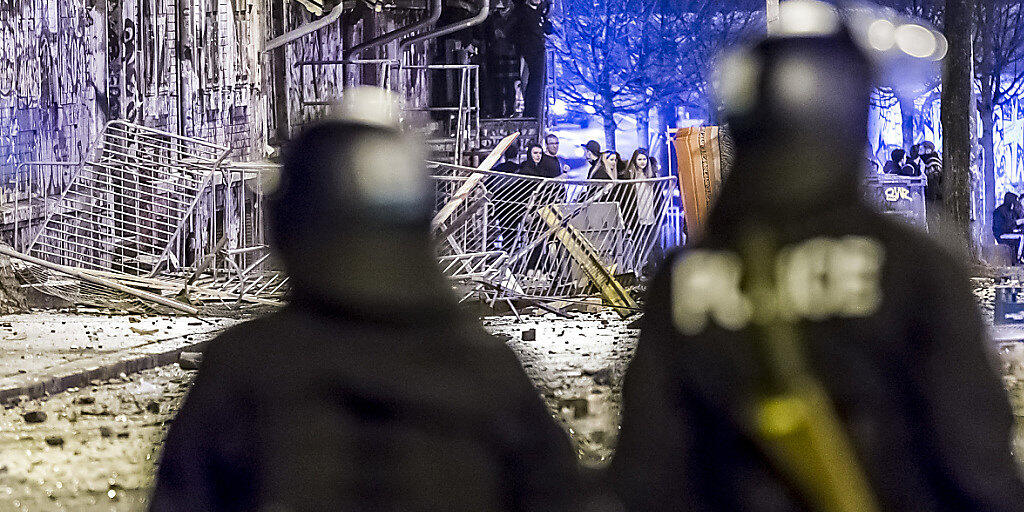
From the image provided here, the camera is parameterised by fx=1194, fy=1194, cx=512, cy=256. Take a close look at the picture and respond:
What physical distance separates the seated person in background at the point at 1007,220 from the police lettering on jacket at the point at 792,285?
7967 mm

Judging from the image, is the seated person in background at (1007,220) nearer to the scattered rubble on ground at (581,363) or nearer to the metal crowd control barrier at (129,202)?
the scattered rubble on ground at (581,363)

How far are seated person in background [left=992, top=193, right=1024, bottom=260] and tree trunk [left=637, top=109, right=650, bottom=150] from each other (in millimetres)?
2898

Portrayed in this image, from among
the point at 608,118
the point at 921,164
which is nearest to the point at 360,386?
the point at 608,118

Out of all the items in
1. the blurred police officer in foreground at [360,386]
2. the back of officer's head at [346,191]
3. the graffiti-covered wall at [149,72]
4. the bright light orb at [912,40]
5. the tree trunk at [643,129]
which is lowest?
the blurred police officer in foreground at [360,386]

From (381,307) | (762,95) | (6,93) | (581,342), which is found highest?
(6,93)

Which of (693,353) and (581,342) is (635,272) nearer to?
(581,342)

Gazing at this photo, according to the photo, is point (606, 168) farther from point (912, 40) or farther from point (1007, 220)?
point (912, 40)

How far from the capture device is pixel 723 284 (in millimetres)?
1360

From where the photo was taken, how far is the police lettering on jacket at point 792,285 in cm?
129

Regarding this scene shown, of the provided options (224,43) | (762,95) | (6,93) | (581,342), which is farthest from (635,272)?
(762,95)

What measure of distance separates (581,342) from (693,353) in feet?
18.0

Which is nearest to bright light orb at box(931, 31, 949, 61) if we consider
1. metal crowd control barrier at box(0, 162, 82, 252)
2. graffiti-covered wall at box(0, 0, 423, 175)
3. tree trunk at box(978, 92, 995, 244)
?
tree trunk at box(978, 92, 995, 244)

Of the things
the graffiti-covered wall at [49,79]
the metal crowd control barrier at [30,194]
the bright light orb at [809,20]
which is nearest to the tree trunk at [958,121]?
the graffiti-covered wall at [49,79]

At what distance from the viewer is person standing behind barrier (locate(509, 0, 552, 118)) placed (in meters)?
7.68
